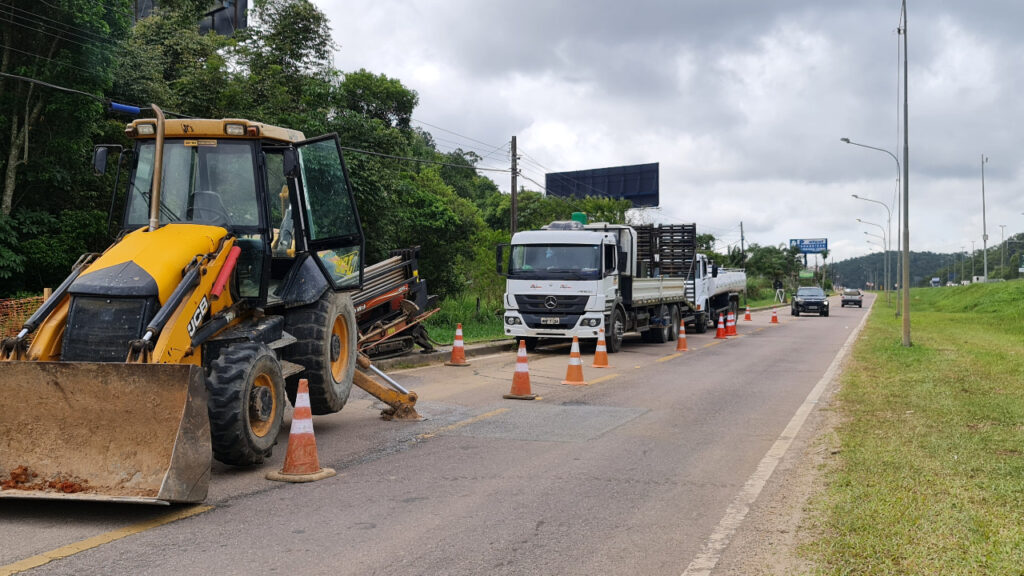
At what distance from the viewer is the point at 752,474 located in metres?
7.12

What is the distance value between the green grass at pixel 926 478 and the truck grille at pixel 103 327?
16.3ft

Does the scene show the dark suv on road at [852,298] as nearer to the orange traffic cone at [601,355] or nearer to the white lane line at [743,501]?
the orange traffic cone at [601,355]

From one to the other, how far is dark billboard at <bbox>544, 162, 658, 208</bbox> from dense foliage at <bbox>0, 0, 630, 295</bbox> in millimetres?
23155

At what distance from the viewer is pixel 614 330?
61.7 ft

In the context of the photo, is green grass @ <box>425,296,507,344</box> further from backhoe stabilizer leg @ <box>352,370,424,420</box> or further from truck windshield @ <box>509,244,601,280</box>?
backhoe stabilizer leg @ <box>352,370,424,420</box>

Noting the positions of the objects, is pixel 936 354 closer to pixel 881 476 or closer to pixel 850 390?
pixel 850 390

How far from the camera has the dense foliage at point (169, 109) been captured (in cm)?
1798

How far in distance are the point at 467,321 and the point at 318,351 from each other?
709 inches

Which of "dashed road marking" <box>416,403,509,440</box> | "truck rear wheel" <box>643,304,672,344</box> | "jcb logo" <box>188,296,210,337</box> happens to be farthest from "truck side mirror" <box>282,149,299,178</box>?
"truck rear wheel" <box>643,304,672,344</box>

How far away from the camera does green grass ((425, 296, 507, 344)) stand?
21.3 metres

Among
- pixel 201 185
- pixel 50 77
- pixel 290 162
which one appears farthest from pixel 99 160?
pixel 50 77

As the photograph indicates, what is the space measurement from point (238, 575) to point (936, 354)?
17.8 m

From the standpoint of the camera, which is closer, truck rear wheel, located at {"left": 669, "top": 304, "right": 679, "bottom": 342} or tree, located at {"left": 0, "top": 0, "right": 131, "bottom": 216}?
tree, located at {"left": 0, "top": 0, "right": 131, "bottom": 216}

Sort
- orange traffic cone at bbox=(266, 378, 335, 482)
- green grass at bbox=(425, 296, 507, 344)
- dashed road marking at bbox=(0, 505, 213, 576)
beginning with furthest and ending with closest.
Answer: green grass at bbox=(425, 296, 507, 344), orange traffic cone at bbox=(266, 378, 335, 482), dashed road marking at bbox=(0, 505, 213, 576)
